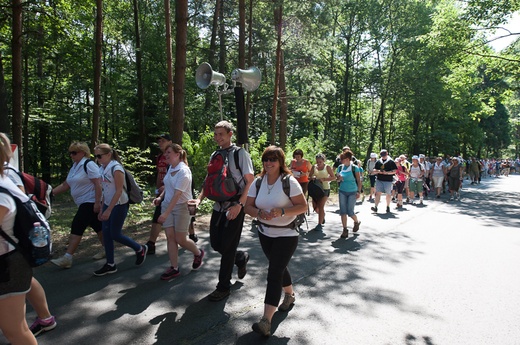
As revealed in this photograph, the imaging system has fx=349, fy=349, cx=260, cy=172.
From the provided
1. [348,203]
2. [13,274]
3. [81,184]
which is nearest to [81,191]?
[81,184]

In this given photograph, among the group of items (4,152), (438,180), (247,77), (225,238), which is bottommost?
(438,180)

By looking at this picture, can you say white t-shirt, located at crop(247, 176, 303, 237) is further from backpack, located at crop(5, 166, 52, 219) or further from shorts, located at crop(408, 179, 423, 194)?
shorts, located at crop(408, 179, 423, 194)

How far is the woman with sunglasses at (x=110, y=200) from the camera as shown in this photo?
15.5 feet

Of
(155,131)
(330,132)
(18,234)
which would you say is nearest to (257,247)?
(18,234)

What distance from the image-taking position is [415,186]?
13758 mm

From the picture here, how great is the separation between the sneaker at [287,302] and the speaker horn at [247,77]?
3.64m

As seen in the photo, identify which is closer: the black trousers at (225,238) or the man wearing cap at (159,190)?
the black trousers at (225,238)

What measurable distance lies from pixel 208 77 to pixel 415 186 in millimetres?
10610

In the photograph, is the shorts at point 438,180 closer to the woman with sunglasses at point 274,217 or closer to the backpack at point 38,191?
the woman with sunglasses at point 274,217

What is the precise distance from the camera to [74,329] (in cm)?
340

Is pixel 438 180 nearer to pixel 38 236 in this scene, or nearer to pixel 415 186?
pixel 415 186

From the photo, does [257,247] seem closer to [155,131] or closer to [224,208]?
[224,208]

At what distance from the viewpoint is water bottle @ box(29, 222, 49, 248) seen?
232 cm

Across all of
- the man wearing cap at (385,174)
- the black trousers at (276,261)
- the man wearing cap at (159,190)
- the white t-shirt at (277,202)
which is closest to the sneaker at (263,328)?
the black trousers at (276,261)
